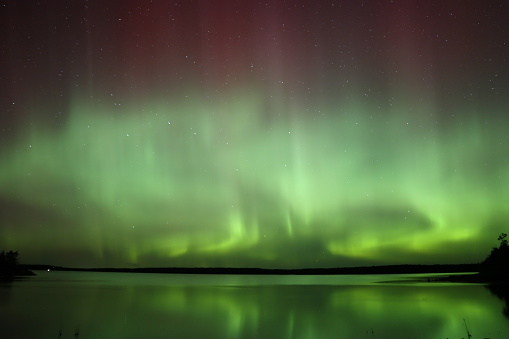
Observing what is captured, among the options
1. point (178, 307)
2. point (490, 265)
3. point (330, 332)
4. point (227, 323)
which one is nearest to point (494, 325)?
point (330, 332)

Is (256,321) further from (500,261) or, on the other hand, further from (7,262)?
(7,262)

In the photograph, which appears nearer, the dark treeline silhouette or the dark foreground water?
the dark foreground water

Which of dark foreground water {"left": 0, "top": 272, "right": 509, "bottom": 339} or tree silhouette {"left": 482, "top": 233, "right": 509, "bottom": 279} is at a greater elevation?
tree silhouette {"left": 482, "top": 233, "right": 509, "bottom": 279}

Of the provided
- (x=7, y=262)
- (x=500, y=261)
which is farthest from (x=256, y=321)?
(x=7, y=262)

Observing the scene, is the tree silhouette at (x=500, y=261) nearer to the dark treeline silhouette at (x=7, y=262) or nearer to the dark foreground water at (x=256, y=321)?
the dark foreground water at (x=256, y=321)

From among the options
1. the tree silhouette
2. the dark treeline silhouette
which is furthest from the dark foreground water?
the dark treeline silhouette

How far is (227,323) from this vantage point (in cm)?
3138

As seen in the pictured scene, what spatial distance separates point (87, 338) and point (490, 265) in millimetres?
81808

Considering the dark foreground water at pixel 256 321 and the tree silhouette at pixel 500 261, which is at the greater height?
the tree silhouette at pixel 500 261

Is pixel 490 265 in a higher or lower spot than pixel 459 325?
higher

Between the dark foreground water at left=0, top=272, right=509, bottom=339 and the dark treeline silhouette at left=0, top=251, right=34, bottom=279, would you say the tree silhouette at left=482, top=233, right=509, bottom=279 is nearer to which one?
the dark foreground water at left=0, top=272, right=509, bottom=339

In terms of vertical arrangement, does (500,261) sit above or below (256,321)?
above

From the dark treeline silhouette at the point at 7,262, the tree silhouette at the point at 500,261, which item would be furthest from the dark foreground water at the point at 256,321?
the dark treeline silhouette at the point at 7,262

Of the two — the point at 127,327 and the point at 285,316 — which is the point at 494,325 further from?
the point at 127,327
